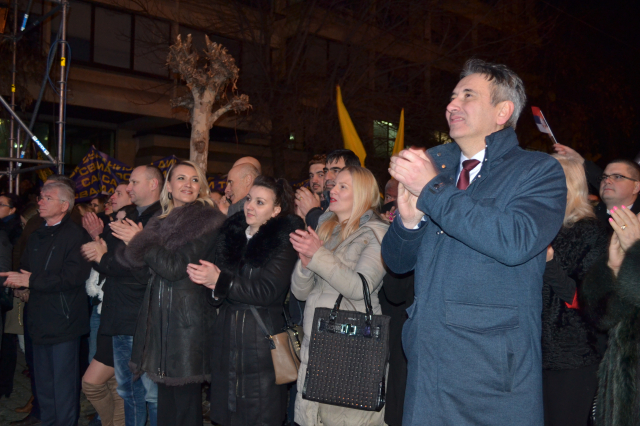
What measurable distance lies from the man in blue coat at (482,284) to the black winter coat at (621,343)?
2.30 feet

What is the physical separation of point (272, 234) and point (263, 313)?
0.62 metres

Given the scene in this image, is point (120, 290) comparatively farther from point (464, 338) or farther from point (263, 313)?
point (464, 338)

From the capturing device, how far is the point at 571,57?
647 inches

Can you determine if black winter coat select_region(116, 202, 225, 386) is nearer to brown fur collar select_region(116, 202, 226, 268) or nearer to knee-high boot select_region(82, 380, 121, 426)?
brown fur collar select_region(116, 202, 226, 268)

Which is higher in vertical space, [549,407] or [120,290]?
[120,290]

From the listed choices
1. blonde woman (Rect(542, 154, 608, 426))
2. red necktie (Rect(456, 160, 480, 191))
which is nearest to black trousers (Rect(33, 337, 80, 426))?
blonde woman (Rect(542, 154, 608, 426))

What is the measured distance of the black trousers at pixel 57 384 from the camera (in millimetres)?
5027

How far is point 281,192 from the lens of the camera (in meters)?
4.68

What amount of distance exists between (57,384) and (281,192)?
2.72 metres

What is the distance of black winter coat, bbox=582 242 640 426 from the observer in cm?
261

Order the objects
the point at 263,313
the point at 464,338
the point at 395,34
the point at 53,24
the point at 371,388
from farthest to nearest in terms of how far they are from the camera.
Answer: the point at 53,24
the point at 395,34
the point at 263,313
the point at 371,388
the point at 464,338

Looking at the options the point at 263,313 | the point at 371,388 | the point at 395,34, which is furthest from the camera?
the point at 395,34

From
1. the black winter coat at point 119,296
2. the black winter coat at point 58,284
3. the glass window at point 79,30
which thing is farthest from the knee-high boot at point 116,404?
the glass window at point 79,30

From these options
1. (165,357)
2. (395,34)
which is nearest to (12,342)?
(165,357)
